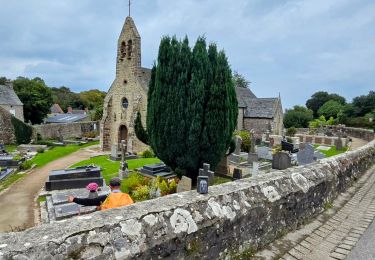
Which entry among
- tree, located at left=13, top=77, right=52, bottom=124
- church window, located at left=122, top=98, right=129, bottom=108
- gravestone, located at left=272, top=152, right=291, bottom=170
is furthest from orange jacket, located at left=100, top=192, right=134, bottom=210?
tree, located at left=13, top=77, right=52, bottom=124

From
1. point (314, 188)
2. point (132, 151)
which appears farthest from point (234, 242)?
point (132, 151)

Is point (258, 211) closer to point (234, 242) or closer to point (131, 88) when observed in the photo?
point (234, 242)

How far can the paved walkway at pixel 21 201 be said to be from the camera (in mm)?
9289

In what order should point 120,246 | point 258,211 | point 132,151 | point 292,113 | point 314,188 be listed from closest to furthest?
point 120,246, point 258,211, point 314,188, point 132,151, point 292,113

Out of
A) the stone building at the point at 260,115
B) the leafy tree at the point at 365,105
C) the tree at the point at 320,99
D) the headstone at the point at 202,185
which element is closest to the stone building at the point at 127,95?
the stone building at the point at 260,115

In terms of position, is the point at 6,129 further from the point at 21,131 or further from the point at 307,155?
the point at 307,155

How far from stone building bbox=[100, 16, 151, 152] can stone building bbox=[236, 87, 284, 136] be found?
14.2 metres

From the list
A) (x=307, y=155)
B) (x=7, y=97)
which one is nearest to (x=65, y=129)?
(x=7, y=97)

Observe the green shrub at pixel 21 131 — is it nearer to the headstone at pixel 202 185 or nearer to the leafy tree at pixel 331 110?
the headstone at pixel 202 185

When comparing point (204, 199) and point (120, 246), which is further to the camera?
point (204, 199)

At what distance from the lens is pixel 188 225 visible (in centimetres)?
290

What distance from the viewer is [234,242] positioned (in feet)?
11.1

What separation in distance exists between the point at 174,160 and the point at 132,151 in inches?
521

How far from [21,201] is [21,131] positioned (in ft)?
71.8
